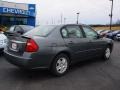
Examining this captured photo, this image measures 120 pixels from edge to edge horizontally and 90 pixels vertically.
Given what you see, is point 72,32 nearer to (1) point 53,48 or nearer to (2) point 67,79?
(1) point 53,48

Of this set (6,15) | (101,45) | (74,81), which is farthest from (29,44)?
(6,15)

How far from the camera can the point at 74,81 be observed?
5.84 m

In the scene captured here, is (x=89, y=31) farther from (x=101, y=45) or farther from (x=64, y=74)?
(x=64, y=74)

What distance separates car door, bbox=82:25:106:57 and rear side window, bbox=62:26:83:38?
1.12ft

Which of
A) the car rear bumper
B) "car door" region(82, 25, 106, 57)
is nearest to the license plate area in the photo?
the car rear bumper

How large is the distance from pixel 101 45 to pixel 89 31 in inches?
36.6

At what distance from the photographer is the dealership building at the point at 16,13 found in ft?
110

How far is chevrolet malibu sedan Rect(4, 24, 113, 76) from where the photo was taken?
5711mm

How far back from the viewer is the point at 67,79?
6.04 meters

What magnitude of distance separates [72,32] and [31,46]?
171 cm

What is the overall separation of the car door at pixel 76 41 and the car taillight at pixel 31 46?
112cm

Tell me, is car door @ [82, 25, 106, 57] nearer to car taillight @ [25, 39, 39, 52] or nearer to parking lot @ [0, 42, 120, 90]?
parking lot @ [0, 42, 120, 90]

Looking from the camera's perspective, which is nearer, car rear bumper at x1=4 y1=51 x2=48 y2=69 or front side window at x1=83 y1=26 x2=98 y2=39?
car rear bumper at x1=4 y1=51 x2=48 y2=69

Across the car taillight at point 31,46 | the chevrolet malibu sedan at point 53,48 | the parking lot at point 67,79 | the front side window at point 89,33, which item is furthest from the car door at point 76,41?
the car taillight at point 31,46
